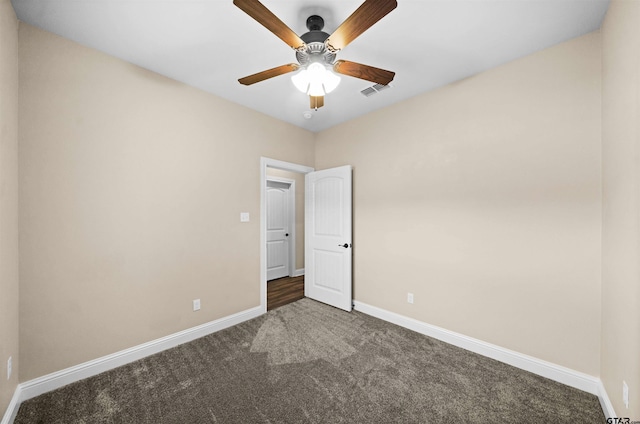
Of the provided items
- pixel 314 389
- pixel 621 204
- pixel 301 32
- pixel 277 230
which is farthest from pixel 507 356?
pixel 277 230

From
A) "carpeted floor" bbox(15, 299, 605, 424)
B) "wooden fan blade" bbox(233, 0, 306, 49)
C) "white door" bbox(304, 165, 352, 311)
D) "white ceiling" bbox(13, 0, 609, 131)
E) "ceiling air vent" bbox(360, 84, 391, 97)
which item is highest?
"white ceiling" bbox(13, 0, 609, 131)

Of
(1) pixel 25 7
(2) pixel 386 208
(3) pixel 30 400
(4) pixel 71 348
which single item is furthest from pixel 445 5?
(3) pixel 30 400

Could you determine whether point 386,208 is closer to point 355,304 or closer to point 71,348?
point 355,304

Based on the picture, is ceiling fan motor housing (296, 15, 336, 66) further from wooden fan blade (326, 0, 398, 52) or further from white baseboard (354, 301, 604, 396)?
white baseboard (354, 301, 604, 396)

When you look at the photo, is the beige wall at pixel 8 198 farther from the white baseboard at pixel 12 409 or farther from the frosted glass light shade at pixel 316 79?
the frosted glass light shade at pixel 316 79

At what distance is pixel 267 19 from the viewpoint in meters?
1.35

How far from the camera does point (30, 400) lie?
1.75 m

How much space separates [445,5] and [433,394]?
271 cm

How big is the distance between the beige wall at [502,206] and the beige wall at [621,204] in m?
0.12

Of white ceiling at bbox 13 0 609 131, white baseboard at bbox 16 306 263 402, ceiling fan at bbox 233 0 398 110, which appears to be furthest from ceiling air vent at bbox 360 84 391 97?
white baseboard at bbox 16 306 263 402

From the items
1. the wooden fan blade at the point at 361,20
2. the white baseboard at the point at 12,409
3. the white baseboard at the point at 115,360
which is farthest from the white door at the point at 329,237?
the white baseboard at the point at 12,409

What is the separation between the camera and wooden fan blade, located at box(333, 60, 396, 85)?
1.75 m

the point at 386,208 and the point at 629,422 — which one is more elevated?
the point at 386,208

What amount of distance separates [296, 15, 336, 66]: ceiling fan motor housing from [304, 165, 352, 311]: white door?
1798 millimetres
